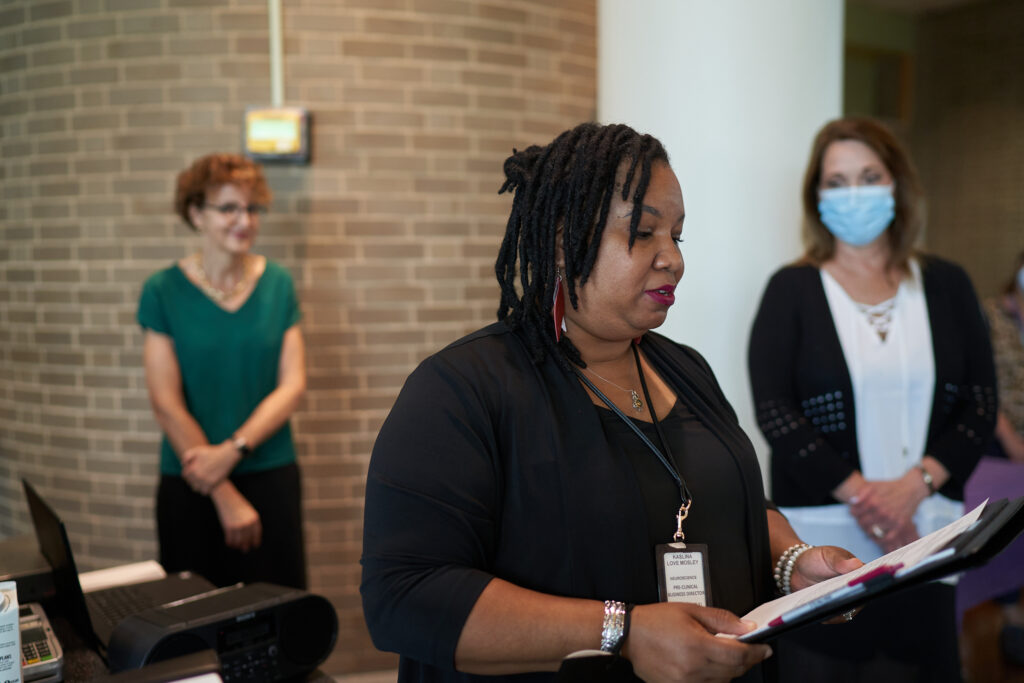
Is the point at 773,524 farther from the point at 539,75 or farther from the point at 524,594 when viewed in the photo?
the point at 539,75

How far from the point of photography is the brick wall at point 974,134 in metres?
6.75

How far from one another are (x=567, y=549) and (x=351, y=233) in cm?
261

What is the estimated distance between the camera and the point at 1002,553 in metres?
3.12

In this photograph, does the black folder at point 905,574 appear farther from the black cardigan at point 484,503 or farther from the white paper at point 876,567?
the black cardigan at point 484,503

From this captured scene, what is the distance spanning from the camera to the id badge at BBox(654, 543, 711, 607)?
1.26 meters

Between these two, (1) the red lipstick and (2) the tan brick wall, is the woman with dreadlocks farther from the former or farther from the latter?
(2) the tan brick wall

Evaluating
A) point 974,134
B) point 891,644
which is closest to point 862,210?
point 891,644

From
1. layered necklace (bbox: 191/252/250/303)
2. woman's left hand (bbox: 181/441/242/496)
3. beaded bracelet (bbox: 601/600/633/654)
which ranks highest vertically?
layered necklace (bbox: 191/252/250/303)

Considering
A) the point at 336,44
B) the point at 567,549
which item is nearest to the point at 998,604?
the point at 567,549

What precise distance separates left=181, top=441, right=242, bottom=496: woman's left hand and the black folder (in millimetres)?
2045

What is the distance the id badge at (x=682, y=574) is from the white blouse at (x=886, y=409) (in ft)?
3.54

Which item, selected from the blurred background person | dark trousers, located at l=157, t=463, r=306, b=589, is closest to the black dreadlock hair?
dark trousers, located at l=157, t=463, r=306, b=589

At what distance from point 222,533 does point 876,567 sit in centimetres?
231

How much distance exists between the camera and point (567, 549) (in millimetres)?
1204
